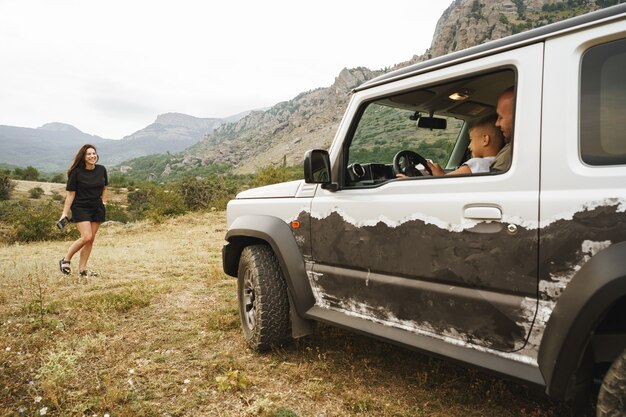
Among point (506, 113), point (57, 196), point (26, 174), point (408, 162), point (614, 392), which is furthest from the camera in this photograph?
point (26, 174)

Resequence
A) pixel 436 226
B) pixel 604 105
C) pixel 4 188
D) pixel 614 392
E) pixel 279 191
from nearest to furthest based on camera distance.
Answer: pixel 614 392, pixel 604 105, pixel 436 226, pixel 279 191, pixel 4 188

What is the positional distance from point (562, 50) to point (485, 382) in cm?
216

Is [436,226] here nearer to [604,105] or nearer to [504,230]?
[504,230]

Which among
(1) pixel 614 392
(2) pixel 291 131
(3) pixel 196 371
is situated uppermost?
(2) pixel 291 131

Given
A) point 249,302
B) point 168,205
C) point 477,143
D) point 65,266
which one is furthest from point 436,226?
point 168,205

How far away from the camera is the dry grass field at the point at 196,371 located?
2.47 metres

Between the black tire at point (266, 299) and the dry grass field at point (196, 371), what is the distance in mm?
167

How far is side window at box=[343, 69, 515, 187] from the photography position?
8.09 feet

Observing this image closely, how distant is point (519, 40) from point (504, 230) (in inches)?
35.8

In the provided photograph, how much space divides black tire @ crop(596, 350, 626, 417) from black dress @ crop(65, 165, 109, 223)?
612cm

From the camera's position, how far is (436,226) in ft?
6.62

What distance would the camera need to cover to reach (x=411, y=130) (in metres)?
3.15

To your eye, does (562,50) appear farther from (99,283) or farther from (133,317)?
(99,283)

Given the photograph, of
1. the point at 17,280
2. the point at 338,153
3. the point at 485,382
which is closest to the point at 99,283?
the point at 17,280
